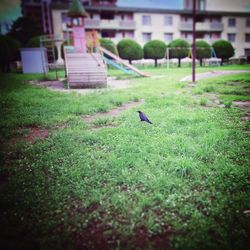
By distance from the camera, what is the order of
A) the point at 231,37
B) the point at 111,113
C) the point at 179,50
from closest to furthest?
the point at 111,113 < the point at 179,50 < the point at 231,37

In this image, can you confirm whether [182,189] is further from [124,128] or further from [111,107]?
[111,107]

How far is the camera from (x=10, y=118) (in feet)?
24.3

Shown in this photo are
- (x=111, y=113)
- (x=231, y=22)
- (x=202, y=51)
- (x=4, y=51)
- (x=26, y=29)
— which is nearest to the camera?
(x=111, y=113)

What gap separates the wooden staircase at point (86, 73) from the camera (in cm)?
1421

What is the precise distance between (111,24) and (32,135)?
4075cm

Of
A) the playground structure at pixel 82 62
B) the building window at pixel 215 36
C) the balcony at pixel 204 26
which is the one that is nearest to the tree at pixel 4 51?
the playground structure at pixel 82 62

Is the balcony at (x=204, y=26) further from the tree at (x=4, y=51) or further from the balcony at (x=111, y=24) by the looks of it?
the tree at (x=4, y=51)

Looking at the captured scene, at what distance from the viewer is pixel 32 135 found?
6.14 meters

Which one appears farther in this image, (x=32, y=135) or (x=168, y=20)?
(x=168, y=20)

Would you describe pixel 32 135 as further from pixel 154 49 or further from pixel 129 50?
pixel 154 49

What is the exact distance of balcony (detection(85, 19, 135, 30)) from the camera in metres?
41.3

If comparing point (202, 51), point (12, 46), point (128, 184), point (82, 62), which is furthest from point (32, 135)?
point (202, 51)

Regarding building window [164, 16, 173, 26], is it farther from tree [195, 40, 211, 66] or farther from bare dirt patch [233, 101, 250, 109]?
bare dirt patch [233, 101, 250, 109]

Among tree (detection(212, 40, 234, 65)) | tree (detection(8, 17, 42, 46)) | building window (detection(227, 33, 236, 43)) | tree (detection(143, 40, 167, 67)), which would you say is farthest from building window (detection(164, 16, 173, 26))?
tree (detection(8, 17, 42, 46))
